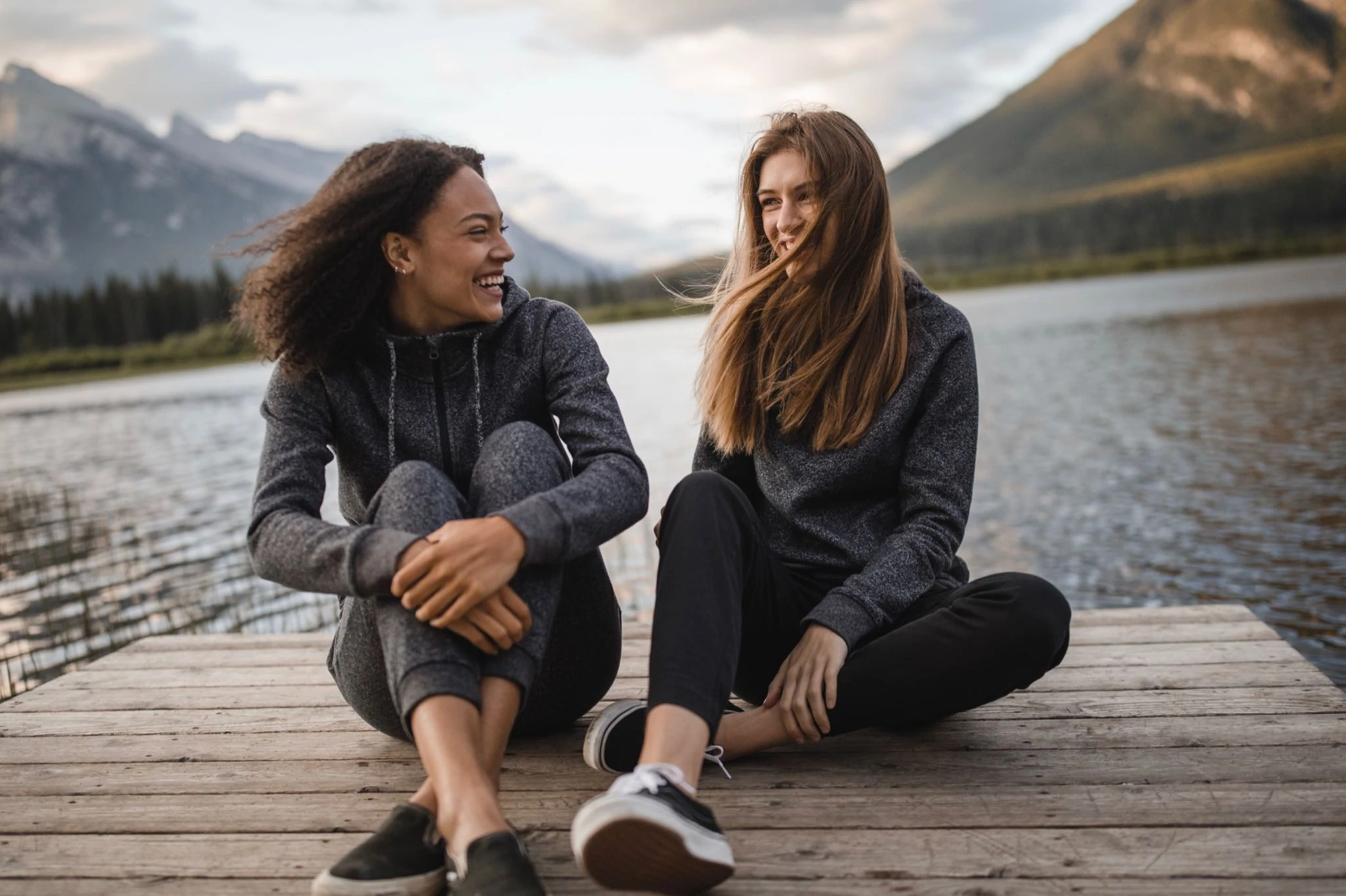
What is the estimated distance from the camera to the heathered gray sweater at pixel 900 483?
2.45 meters

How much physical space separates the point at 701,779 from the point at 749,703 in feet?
1.84

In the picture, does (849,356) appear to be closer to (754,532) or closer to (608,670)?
(754,532)

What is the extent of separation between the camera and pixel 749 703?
2941mm

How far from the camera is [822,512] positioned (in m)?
2.67

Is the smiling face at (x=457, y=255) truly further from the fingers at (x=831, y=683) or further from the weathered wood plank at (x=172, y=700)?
the weathered wood plank at (x=172, y=700)

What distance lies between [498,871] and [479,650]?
18.4 inches

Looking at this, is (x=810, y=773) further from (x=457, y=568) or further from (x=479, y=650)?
(x=457, y=568)

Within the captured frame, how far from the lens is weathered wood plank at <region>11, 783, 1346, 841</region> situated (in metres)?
2.08

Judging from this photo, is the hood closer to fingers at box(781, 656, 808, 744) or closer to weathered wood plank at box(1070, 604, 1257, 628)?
fingers at box(781, 656, 808, 744)

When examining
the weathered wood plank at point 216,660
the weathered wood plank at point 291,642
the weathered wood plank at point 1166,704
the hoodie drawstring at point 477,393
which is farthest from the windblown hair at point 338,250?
the weathered wood plank at point 1166,704

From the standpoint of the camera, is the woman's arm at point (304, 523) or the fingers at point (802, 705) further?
the fingers at point (802, 705)

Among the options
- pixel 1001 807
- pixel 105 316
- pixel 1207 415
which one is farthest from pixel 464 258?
pixel 105 316

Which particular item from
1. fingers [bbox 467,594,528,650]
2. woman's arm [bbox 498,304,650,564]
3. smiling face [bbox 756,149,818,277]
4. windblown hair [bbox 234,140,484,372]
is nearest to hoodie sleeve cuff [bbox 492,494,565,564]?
woman's arm [bbox 498,304,650,564]

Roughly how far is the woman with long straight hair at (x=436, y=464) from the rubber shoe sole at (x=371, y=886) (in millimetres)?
72
